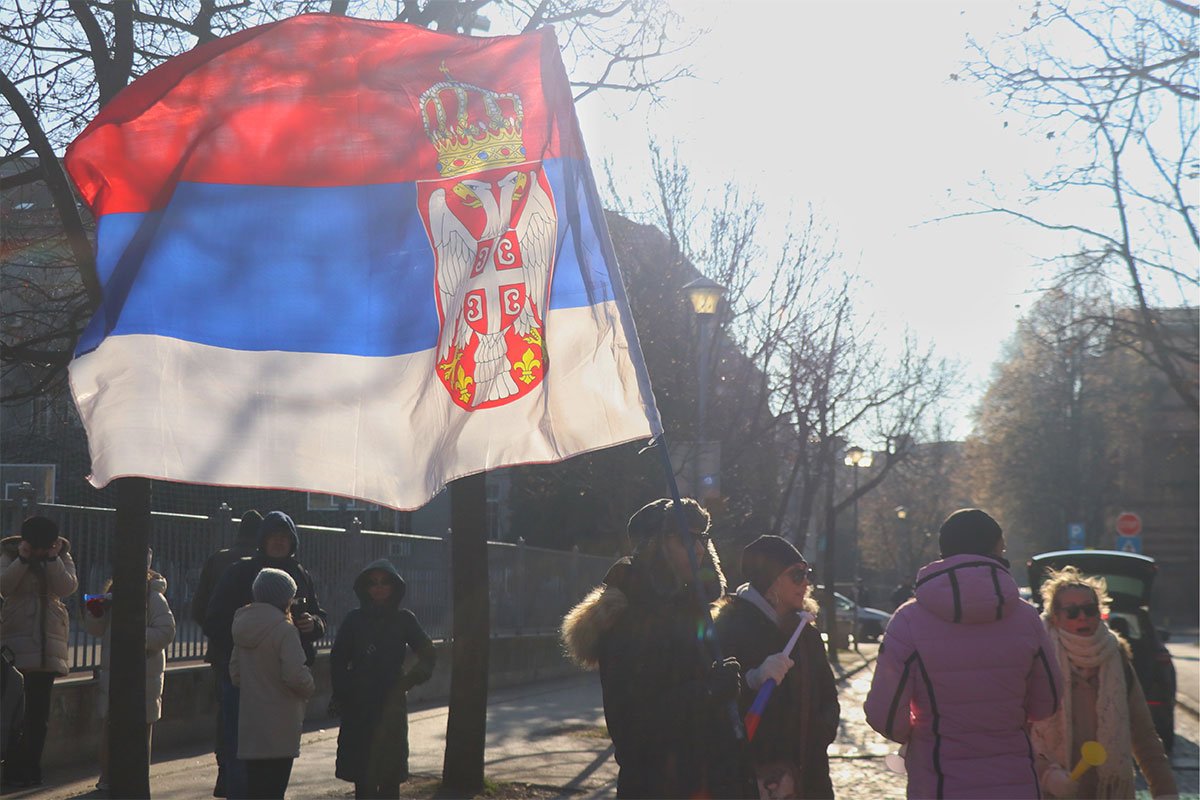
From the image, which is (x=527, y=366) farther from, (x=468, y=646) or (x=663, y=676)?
(x=468, y=646)

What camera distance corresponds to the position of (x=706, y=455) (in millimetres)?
18578

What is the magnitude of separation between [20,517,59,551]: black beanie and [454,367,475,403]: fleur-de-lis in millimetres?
4852

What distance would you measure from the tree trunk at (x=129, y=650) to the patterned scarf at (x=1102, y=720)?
4.98 metres

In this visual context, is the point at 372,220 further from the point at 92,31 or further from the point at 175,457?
the point at 92,31

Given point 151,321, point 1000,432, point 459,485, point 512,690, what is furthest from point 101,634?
point 1000,432

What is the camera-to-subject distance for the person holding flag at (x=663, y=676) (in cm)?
503

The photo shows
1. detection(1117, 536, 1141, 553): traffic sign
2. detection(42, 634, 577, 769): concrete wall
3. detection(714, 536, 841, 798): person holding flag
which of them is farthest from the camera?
detection(1117, 536, 1141, 553): traffic sign

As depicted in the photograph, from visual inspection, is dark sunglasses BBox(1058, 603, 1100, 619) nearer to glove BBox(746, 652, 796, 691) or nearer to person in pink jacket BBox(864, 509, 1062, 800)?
person in pink jacket BBox(864, 509, 1062, 800)

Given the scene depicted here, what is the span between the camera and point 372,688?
8016 millimetres

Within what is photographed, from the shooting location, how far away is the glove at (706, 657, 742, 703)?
490 centimetres

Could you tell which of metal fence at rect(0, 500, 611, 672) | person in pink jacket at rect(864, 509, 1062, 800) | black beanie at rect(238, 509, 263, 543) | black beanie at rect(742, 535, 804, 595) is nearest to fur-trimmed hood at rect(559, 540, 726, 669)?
black beanie at rect(742, 535, 804, 595)

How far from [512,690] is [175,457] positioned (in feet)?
52.6

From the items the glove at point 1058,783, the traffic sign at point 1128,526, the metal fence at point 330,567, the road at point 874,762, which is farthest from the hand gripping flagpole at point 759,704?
the traffic sign at point 1128,526

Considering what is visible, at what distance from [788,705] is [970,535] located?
98 centimetres
